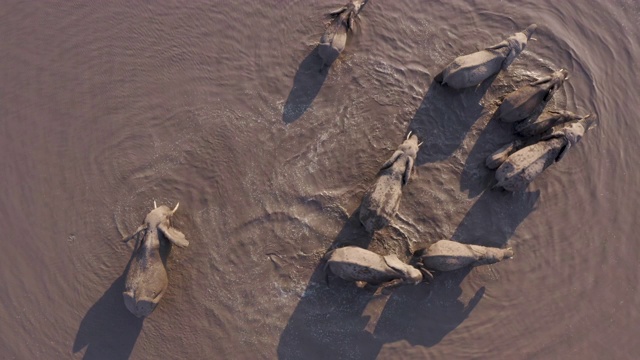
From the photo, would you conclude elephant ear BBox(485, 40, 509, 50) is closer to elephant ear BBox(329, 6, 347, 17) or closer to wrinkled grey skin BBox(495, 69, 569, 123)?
wrinkled grey skin BBox(495, 69, 569, 123)

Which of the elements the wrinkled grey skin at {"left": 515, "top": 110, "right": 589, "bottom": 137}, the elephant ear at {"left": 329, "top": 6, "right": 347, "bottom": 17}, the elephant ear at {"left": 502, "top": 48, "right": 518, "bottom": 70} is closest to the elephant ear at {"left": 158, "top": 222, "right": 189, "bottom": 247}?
the elephant ear at {"left": 329, "top": 6, "right": 347, "bottom": 17}

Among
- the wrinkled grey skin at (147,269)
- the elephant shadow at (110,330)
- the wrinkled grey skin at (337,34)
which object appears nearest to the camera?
the wrinkled grey skin at (147,269)

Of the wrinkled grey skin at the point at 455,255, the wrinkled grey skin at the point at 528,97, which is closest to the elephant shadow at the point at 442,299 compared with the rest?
the wrinkled grey skin at the point at 455,255

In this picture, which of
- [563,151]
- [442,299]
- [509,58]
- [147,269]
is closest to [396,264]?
[442,299]

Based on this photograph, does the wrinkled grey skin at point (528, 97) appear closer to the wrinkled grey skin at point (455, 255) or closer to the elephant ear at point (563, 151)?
the elephant ear at point (563, 151)

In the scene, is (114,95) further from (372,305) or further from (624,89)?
(624,89)

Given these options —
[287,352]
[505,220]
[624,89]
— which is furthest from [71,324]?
[624,89]
